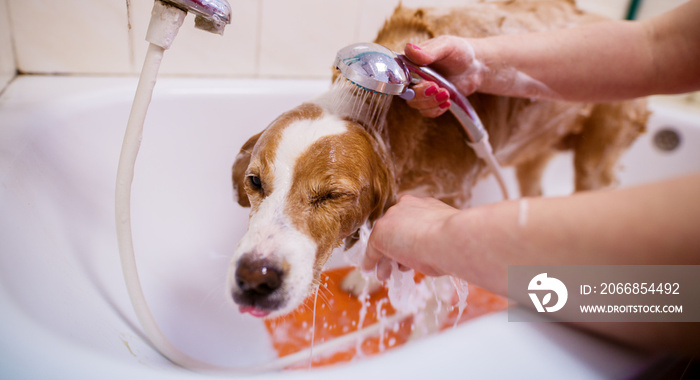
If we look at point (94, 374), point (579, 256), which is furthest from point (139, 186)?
point (579, 256)

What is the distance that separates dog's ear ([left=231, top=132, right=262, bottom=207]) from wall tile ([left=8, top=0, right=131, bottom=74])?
0.44m

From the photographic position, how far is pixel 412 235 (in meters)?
0.65

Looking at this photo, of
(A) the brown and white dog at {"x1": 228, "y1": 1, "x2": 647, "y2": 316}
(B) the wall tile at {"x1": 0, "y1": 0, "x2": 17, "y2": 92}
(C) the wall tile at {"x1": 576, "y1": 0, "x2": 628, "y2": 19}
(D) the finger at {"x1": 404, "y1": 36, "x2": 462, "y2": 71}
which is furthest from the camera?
(C) the wall tile at {"x1": 576, "y1": 0, "x2": 628, "y2": 19}

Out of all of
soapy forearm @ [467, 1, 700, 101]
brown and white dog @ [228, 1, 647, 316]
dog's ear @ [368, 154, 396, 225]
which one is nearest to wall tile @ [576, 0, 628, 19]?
brown and white dog @ [228, 1, 647, 316]

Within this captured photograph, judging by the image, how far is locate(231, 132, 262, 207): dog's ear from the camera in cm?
96

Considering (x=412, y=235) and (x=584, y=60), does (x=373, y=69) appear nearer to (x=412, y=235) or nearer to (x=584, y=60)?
(x=412, y=235)

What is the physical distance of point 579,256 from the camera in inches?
17.5

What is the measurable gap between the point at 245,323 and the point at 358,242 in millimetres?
413

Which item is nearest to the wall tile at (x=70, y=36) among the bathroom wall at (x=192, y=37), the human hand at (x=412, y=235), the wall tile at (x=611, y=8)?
the bathroom wall at (x=192, y=37)

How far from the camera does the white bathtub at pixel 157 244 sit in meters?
0.49

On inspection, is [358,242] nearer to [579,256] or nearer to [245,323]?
[245,323]

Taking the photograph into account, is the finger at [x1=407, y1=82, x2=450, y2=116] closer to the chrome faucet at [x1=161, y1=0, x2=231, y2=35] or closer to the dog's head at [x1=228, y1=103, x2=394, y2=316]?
the dog's head at [x1=228, y1=103, x2=394, y2=316]

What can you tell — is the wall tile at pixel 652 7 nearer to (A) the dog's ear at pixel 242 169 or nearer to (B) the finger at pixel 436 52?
(B) the finger at pixel 436 52

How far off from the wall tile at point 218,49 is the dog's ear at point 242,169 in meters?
0.40
